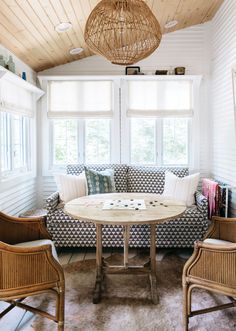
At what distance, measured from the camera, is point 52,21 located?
3.25 metres

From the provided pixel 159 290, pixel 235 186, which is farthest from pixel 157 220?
pixel 235 186

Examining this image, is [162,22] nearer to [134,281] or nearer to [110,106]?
[110,106]

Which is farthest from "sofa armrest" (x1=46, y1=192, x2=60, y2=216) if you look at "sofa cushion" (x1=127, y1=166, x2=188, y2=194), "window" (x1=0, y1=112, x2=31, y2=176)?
"sofa cushion" (x1=127, y1=166, x2=188, y2=194)

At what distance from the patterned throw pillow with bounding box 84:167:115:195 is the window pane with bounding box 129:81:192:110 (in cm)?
132

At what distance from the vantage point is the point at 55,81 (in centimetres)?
464

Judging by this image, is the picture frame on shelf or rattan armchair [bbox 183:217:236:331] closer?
rattan armchair [bbox 183:217:236:331]

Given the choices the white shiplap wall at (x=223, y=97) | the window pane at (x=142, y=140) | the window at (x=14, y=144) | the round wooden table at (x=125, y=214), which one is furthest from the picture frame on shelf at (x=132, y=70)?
the round wooden table at (x=125, y=214)

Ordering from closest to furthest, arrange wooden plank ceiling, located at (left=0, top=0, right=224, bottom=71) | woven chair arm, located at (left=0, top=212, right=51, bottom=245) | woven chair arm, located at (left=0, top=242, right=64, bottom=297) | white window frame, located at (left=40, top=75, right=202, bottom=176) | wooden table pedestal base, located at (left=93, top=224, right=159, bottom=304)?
woven chair arm, located at (left=0, top=242, right=64, bottom=297), woven chair arm, located at (left=0, top=212, right=51, bottom=245), wooden table pedestal base, located at (left=93, top=224, right=159, bottom=304), wooden plank ceiling, located at (left=0, top=0, right=224, bottom=71), white window frame, located at (left=40, top=75, right=202, bottom=176)

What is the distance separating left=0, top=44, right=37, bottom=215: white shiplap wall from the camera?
347 centimetres

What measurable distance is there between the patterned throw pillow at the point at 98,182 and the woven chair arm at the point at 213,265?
1.91 m

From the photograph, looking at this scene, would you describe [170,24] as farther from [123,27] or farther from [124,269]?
[124,269]

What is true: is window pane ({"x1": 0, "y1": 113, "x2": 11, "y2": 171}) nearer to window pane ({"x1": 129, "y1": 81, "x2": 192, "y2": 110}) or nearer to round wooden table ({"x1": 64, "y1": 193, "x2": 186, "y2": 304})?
round wooden table ({"x1": 64, "y1": 193, "x2": 186, "y2": 304})

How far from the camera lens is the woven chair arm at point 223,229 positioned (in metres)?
2.53

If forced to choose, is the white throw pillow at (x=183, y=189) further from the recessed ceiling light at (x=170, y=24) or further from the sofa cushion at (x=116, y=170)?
the recessed ceiling light at (x=170, y=24)
